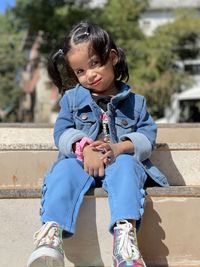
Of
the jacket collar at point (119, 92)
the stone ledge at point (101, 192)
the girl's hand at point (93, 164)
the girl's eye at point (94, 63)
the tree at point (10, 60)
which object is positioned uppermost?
the girl's eye at point (94, 63)

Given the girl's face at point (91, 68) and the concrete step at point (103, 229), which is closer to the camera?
the concrete step at point (103, 229)

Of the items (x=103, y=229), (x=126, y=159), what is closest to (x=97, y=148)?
(x=126, y=159)

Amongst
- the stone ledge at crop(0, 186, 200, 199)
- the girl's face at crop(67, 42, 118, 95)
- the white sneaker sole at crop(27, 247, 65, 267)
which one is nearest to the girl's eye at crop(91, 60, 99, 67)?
the girl's face at crop(67, 42, 118, 95)

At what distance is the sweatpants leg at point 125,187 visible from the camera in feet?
7.54

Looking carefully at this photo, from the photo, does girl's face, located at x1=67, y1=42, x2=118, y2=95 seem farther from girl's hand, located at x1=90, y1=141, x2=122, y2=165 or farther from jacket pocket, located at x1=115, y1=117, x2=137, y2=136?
girl's hand, located at x1=90, y1=141, x2=122, y2=165

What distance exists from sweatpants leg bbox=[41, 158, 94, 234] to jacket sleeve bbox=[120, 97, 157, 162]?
1.03 feet

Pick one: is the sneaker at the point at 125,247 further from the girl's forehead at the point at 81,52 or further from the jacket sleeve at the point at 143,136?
the girl's forehead at the point at 81,52

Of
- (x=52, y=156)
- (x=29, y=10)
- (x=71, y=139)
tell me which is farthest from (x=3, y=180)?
(x=29, y=10)

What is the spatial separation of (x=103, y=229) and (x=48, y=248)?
0.40 meters

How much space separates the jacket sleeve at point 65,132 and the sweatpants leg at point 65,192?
15 centimetres

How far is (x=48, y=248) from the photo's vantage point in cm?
213

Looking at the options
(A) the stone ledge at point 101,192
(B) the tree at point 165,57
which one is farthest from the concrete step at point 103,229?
(B) the tree at point 165,57

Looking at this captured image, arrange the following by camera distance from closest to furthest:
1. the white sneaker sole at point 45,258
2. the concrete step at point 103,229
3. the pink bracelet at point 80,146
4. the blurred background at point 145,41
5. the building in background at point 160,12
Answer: the white sneaker sole at point 45,258, the concrete step at point 103,229, the pink bracelet at point 80,146, the blurred background at point 145,41, the building in background at point 160,12

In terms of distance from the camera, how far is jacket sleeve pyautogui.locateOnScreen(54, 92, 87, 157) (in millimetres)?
2706
